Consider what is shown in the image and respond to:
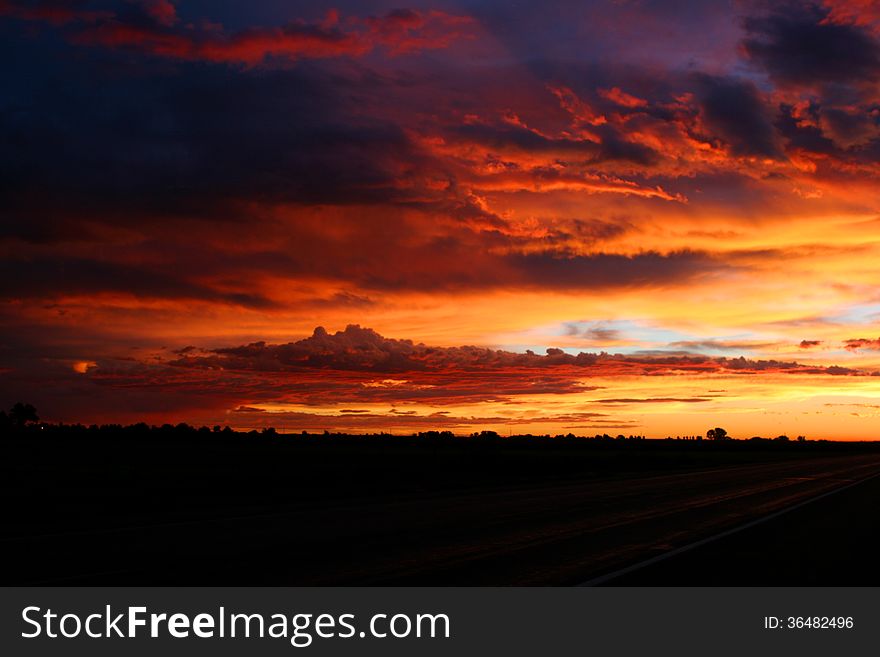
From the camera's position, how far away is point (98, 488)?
124 feet

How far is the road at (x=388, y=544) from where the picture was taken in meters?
12.8

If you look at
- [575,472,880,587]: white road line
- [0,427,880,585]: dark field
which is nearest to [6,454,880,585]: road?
[0,427,880,585]: dark field

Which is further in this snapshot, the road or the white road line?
the road

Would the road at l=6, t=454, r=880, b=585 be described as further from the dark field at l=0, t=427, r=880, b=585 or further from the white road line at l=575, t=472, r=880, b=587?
the white road line at l=575, t=472, r=880, b=587

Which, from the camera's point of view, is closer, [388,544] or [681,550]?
[681,550]

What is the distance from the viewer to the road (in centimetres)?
1277

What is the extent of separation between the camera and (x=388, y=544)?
1648cm

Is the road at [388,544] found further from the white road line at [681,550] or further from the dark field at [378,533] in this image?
the white road line at [681,550]

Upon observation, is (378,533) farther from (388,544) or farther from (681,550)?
(681,550)

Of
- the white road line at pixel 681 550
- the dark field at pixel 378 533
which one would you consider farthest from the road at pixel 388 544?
the white road line at pixel 681 550

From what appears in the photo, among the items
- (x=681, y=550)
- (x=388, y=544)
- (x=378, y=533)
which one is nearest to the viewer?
(x=681, y=550)

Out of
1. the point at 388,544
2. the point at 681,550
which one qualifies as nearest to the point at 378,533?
the point at 388,544

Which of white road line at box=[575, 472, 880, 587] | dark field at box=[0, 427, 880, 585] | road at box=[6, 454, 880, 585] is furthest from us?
dark field at box=[0, 427, 880, 585]

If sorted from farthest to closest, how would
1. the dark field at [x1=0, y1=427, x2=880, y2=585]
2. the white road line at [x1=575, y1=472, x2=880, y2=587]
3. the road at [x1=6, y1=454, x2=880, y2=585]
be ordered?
the dark field at [x1=0, y1=427, x2=880, y2=585]
the road at [x1=6, y1=454, x2=880, y2=585]
the white road line at [x1=575, y1=472, x2=880, y2=587]
